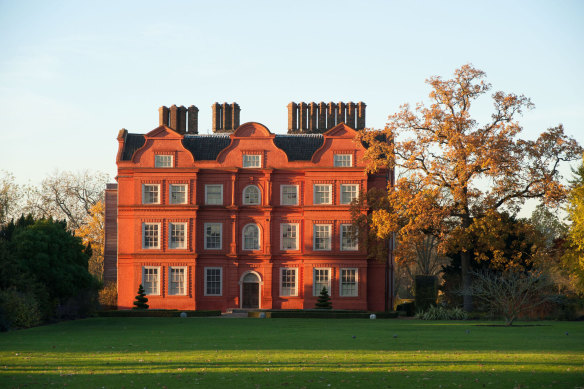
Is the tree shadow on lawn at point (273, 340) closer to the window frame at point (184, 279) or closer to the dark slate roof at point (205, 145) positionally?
the window frame at point (184, 279)

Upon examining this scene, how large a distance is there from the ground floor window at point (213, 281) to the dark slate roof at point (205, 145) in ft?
24.8

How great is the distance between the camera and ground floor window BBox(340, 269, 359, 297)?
5016 centimetres

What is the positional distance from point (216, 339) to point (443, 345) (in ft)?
24.4

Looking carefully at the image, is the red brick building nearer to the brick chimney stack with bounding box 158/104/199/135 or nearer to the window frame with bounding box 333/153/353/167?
the window frame with bounding box 333/153/353/167

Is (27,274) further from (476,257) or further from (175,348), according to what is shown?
(476,257)

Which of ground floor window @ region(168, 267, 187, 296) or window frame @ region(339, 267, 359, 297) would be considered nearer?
window frame @ region(339, 267, 359, 297)

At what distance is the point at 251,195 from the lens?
51.8 meters

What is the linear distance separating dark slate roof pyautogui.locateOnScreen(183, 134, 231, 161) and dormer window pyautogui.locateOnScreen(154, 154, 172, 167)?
156 cm

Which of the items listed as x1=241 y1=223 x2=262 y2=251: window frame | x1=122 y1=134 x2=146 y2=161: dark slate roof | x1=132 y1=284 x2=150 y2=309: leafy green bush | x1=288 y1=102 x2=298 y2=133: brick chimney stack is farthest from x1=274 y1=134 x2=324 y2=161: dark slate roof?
x1=132 y1=284 x2=150 y2=309: leafy green bush

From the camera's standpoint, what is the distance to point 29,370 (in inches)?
628

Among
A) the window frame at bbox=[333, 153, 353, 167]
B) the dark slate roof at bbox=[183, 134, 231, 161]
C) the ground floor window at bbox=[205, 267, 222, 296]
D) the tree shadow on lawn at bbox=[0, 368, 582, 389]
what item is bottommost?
the tree shadow on lawn at bbox=[0, 368, 582, 389]

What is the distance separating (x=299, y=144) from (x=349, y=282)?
10.2 metres

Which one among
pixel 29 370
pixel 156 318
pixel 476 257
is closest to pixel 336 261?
pixel 476 257

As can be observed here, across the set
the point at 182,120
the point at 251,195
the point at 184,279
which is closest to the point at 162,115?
the point at 182,120
